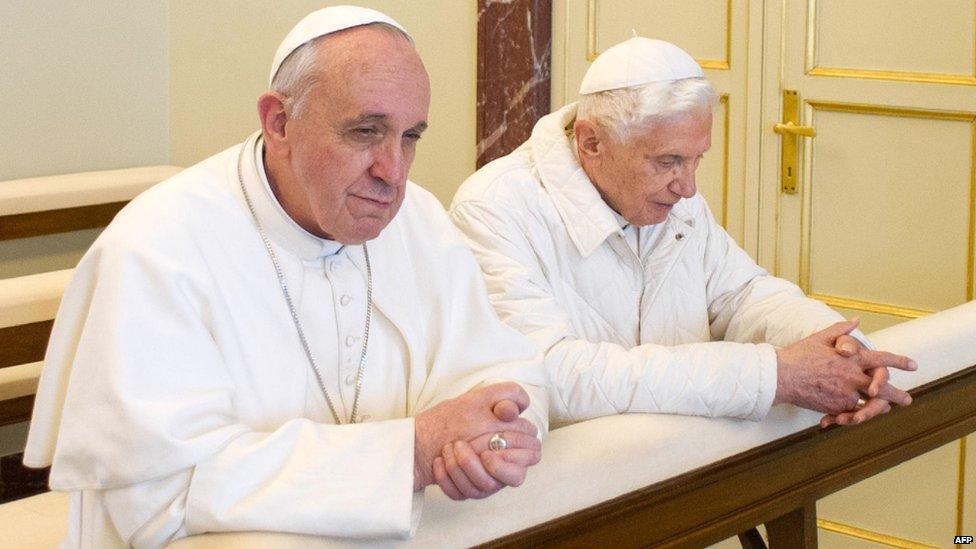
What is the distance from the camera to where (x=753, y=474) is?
2.70 m

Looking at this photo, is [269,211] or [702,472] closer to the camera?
[269,211]

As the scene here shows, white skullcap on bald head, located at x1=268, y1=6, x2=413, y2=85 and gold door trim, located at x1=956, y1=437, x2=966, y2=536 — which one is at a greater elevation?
white skullcap on bald head, located at x1=268, y1=6, x2=413, y2=85

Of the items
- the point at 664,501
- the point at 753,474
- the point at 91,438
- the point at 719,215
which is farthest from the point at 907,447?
the point at 719,215

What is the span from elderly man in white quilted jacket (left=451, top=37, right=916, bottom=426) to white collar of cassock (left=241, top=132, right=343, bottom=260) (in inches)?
25.1

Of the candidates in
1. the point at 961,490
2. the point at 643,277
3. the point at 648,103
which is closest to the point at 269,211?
the point at 648,103

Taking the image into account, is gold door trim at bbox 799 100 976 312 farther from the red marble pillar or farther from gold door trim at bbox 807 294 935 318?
the red marble pillar

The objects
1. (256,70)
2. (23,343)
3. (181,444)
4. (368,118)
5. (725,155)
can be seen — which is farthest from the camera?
(256,70)

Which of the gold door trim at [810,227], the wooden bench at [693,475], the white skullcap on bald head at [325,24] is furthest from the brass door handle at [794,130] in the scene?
the white skullcap on bald head at [325,24]

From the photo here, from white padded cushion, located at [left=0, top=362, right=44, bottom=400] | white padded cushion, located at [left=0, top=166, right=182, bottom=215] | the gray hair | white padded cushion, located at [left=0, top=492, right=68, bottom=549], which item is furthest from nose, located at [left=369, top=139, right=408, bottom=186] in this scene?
white padded cushion, located at [left=0, top=166, right=182, bottom=215]

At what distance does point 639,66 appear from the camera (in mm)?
3141

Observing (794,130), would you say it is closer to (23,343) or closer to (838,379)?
(838,379)

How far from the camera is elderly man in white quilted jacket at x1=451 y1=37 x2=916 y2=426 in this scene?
2791mm

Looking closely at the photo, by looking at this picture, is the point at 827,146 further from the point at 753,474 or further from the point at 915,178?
the point at 753,474

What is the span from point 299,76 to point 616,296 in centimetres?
114
